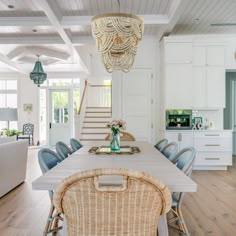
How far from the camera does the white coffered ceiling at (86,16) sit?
484cm

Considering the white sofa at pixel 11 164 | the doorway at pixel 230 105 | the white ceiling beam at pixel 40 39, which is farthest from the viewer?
the doorway at pixel 230 105

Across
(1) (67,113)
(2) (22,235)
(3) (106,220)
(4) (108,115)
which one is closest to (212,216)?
(2) (22,235)

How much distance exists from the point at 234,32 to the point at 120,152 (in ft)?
15.7

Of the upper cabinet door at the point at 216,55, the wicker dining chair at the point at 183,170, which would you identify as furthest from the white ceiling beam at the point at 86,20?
the wicker dining chair at the point at 183,170

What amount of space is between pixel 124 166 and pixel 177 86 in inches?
164

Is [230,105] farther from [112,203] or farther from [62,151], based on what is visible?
[112,203]

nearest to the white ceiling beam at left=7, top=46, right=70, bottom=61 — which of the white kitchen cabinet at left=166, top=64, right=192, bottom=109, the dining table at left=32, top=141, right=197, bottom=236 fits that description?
the white kitchen cabinet at left=166, top=64, right=192, bottom=109

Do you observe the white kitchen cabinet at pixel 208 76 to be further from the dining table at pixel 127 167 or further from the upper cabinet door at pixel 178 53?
the dining table at pixel 127 167

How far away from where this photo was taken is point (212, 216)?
11.2 ft

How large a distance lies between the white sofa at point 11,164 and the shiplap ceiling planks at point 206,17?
12.7 feet

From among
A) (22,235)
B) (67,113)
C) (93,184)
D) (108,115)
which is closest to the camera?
(93,184)

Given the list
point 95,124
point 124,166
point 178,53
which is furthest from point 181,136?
point 95,124

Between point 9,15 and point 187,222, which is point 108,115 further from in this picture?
point 187,222

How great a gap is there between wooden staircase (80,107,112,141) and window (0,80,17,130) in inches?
134
